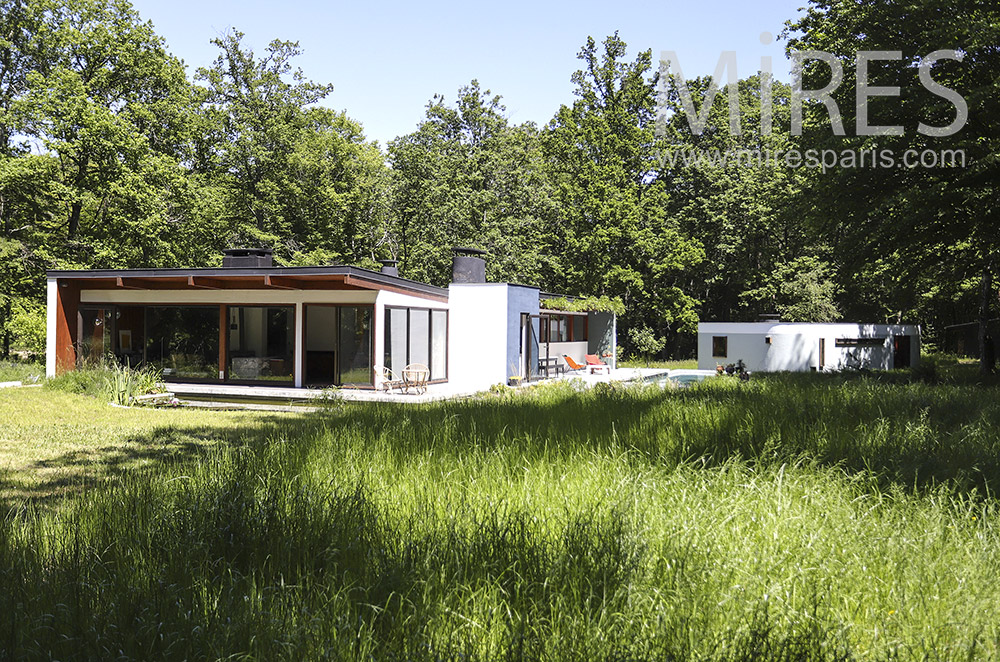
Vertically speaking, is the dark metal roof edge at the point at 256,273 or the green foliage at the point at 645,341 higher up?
the dark metal roof edge at the point at 256,273

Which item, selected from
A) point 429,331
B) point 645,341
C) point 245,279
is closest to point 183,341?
point 245,279

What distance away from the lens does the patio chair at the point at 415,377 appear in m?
18.4

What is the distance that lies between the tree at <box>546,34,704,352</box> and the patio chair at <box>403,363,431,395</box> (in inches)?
587

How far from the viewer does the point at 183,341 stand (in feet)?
66.1

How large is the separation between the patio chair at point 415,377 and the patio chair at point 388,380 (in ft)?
0.44

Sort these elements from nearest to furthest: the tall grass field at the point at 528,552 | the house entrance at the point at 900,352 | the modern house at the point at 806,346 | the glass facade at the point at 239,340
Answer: the tall grass field at the point at 528,552 → the glass facade at the point at 239,340 → the modern house at the point at 806,346 → the house entrance at the point at 900,352

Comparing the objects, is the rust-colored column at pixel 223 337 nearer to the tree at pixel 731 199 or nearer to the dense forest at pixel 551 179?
the dense forest at pixel 551 179

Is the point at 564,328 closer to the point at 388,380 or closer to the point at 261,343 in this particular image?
the point at 388,380

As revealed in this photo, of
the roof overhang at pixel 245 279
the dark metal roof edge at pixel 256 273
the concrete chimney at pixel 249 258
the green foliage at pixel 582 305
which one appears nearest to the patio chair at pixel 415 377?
the roof overhang at pixel 245 279

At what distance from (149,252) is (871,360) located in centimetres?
2723

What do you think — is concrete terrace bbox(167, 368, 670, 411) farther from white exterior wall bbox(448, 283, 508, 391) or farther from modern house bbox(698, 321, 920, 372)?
modern house bbox(698, 321, 920, 372)

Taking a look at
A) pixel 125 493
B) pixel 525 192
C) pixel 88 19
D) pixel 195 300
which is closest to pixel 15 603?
pixel 125 493

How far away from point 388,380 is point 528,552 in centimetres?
1573

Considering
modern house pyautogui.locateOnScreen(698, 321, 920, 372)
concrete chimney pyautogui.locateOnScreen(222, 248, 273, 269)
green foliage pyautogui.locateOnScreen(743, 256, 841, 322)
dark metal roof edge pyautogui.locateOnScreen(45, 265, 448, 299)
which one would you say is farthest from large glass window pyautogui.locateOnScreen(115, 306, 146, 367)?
green foliage pyautogui.locateOnScreen(743, 256, 841, 322)
